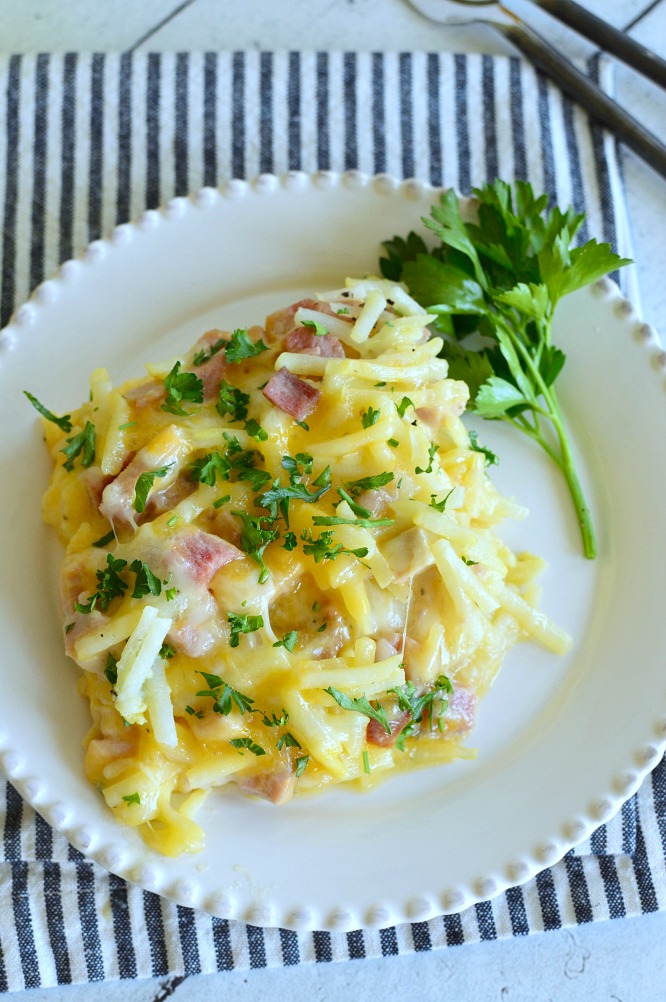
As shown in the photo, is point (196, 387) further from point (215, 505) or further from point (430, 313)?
point (430, 313)

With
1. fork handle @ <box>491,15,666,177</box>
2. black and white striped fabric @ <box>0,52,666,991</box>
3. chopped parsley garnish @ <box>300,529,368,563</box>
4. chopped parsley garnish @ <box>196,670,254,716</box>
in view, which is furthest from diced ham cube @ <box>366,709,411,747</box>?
fork handle @ <box>491,15,666,177</box>

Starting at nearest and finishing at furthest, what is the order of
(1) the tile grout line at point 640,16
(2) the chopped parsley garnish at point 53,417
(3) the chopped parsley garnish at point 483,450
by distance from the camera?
(2) the chopped parsley garnish at point 53,417, (3) the chopped parsley garnish at point 483,450, (1) the tile grout line at point 640,16

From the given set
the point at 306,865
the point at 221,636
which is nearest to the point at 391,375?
the point at 221,636

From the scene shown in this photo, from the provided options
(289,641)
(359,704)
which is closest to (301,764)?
(359,704)

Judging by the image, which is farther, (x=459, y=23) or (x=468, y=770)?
(x=459, y=23)

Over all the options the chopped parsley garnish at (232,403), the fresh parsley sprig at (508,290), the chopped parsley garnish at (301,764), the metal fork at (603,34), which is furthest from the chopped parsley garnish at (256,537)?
the metal fork at (603,34)

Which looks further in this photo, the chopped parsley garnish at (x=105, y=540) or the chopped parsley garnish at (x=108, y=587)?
the chopped parsley garnish at (x=105, y=540)

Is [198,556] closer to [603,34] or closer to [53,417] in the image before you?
[53,417]

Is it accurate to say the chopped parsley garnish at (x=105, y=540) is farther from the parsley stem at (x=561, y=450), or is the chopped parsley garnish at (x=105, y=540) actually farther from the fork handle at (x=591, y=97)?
the fork handle at (x=591, y=97)
